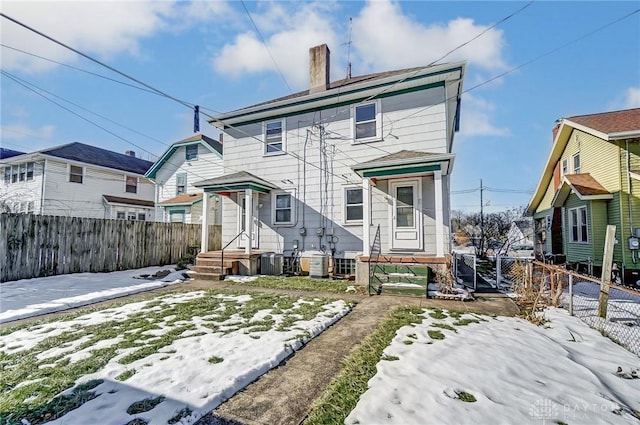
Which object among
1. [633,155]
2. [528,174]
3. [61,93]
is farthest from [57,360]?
[528,174]

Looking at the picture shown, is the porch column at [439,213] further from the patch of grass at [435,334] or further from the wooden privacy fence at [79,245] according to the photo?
the wooden privacy fence at [79,245]

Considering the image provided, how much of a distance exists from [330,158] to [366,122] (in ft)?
6.08

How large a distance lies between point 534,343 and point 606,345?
1073 millimetres

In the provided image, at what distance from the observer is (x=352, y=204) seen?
10.5m

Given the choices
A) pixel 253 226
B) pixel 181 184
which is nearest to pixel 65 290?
pixel 253 226

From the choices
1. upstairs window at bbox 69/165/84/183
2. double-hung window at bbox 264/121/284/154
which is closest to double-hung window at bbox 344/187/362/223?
double-hung window at bbox 264/121/284/154

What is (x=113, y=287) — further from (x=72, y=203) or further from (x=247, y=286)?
(x=72, y=203)

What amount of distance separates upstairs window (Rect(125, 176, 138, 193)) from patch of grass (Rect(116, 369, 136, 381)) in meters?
24.1

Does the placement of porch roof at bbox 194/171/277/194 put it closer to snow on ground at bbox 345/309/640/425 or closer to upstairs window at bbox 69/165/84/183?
snow on ground at bbox 345/309/640/425

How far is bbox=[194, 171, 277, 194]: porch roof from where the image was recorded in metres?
10.7

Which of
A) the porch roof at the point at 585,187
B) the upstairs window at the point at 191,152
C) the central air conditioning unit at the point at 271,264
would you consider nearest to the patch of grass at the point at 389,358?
the central air conditioning unit at the point at 271,264

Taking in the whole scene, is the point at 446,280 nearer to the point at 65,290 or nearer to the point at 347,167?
the point at 347,167

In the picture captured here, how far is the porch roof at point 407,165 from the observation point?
826 centimetres

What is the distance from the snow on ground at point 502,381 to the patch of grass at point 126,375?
242cm
